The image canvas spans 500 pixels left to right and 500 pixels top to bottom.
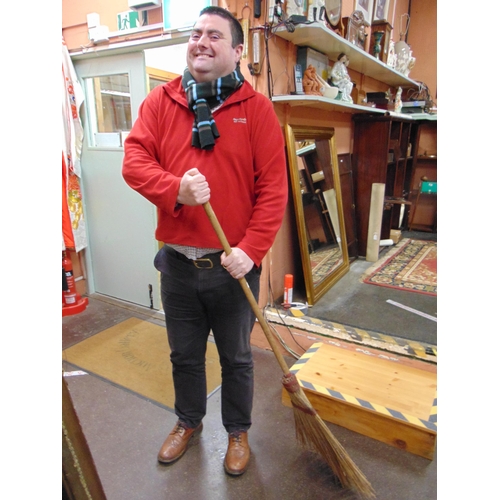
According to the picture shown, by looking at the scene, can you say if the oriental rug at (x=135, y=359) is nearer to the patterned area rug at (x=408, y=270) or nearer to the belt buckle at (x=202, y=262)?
the belt buckle at (x=202, y=262)

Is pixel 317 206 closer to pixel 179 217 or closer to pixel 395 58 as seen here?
pixel 179 217

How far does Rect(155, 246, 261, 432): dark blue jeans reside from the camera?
4.90ft

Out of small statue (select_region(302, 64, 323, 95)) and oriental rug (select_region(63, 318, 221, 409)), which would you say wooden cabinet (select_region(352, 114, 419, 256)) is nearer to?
small statue (select_region(302, 64, 323, 95))

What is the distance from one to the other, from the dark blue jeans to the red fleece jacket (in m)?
0.14

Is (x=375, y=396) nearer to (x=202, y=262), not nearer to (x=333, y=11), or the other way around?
(x=202, y=262)

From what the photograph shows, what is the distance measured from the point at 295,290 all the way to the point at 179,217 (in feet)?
5.73

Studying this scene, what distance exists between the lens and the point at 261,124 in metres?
1.42

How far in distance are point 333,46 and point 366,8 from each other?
1.35 metres

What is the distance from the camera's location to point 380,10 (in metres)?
4.07

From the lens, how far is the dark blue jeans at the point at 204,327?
1.49 m

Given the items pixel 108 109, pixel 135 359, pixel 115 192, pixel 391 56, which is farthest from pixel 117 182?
pixel 391 56

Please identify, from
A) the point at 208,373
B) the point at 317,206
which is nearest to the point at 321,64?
the point at 317,206

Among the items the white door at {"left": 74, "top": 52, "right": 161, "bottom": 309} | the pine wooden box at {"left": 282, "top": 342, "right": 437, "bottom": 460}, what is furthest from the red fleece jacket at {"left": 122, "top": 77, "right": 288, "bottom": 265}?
the white door at {"left": 74, "top": 52, "right": 161, "bottom": 309}

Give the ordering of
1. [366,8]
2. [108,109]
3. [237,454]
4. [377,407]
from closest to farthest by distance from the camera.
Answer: [237,454] < [377,407] < [108,109] < [366,8]
